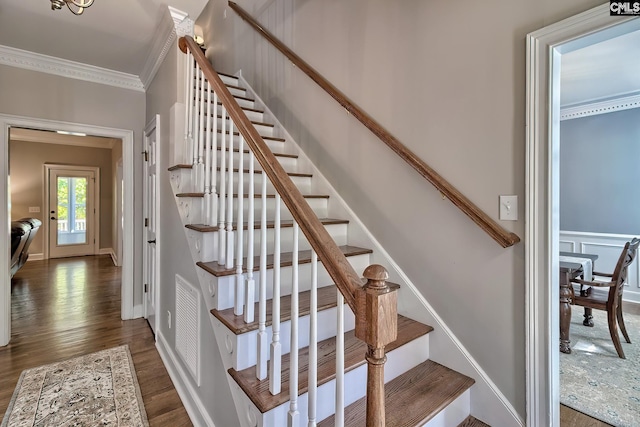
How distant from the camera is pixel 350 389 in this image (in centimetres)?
130

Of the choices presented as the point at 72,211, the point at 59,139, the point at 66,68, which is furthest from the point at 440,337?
the point at 72,211

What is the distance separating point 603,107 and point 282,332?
504cm

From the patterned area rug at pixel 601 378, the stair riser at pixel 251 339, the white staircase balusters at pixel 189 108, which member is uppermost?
the white staircase balusters at pixel 189 108

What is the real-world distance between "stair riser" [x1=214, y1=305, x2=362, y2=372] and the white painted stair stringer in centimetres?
52

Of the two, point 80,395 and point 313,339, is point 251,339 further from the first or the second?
point 80,395

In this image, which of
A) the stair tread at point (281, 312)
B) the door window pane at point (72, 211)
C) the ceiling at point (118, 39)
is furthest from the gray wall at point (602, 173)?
the door window pane at point (72, 211)

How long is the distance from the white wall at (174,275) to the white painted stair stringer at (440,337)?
3.52 feet

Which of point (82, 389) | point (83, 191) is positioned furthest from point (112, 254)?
point (82, 389)

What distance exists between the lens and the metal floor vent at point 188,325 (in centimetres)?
175

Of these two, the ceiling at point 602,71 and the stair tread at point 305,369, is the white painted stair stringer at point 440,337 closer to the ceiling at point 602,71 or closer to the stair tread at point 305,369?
the stair tread at point 305,369

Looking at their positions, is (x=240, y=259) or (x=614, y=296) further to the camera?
(x=614, y=296)

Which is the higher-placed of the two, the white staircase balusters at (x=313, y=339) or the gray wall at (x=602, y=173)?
the gray wall at (x=602, y=173)

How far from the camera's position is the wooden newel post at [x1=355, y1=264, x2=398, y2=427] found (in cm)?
68

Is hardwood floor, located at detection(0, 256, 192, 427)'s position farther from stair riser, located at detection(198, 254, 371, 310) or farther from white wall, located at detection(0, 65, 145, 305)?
stair riser, located at detection(198, 254, 371, 310)
